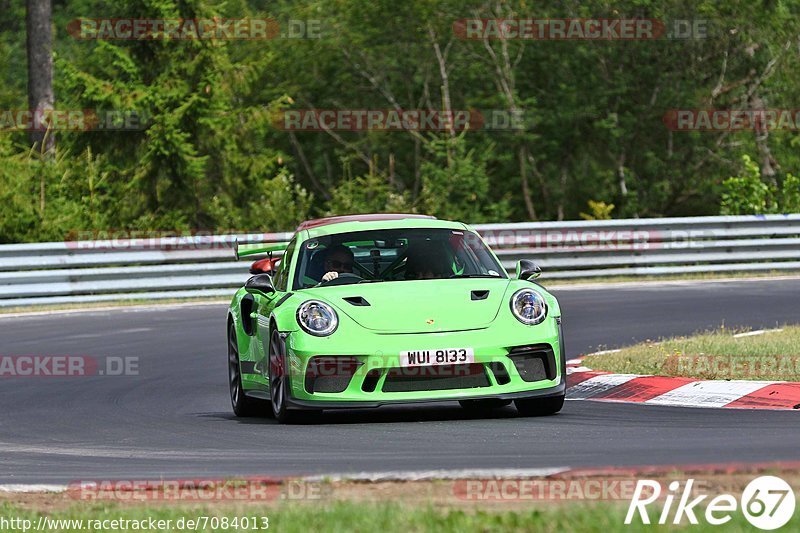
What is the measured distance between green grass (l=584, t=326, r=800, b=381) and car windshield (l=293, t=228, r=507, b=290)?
1.78 meters

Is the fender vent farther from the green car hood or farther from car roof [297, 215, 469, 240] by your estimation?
car roof [297, 215, 469, 240]

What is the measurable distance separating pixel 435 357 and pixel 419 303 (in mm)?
469

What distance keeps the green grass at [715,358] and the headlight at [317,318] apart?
9.92 feet

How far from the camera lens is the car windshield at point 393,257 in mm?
10836

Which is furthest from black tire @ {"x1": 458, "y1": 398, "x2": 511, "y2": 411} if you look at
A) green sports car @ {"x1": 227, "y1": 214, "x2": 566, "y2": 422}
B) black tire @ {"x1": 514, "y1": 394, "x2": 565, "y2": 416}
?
black tire @ {"x1": 514, "y1": 394, "x2": 565, "y2": 416}

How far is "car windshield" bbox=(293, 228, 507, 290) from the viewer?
35.6 ft

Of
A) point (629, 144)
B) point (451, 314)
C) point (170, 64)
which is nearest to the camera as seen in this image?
point (451, 314)

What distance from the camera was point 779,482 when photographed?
20.8 feet

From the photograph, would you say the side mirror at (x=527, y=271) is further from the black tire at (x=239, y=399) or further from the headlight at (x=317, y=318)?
the black tire at (x=239, y=399)

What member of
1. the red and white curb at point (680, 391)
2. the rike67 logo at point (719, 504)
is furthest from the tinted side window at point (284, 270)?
the rike67 logo at point (719, 504)

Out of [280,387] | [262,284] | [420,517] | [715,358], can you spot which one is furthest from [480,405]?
[420,517]

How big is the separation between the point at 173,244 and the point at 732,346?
39.2ft

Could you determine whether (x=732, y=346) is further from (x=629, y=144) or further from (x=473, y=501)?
(x=629, y=144)

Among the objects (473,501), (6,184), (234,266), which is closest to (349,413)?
(473,501)
